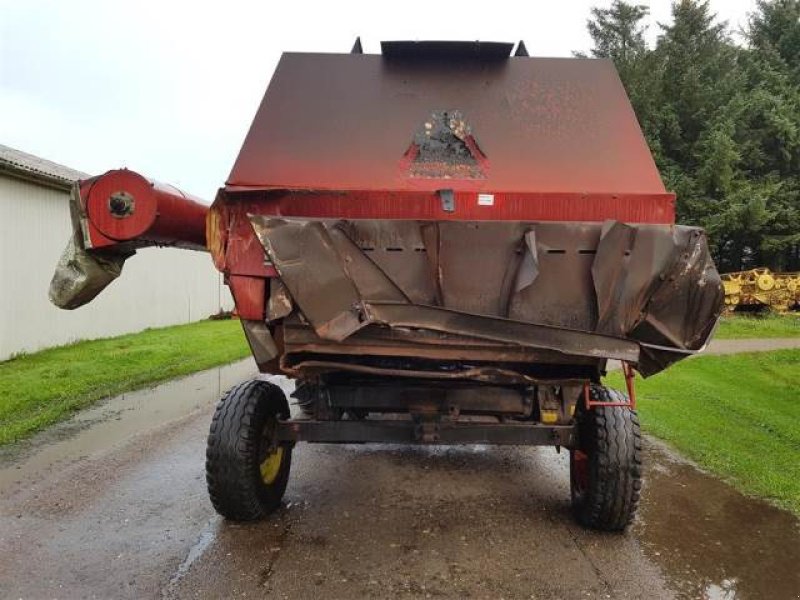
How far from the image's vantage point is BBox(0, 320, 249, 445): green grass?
780 centimetres

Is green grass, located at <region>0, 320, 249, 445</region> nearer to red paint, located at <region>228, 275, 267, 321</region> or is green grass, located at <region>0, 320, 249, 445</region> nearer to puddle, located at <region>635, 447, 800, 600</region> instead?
red paint, located at <region>228, 275, 267, 321</region>

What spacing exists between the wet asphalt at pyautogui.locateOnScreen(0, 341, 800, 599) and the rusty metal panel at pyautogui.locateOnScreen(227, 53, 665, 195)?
2037 mm

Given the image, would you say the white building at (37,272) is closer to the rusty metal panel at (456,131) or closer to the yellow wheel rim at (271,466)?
the yellow wheel rim at (271,466)

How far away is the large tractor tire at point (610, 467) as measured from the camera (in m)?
4.17

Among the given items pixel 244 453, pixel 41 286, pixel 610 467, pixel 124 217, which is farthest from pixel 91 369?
pixel 610 467

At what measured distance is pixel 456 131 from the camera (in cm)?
409

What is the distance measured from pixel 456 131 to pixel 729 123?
2330 centimetres

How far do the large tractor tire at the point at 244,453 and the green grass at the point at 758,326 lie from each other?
14784mm

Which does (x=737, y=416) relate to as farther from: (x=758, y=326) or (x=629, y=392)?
(x=758, y=326)

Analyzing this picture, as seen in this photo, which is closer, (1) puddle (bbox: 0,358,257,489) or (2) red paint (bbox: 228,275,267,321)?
(2) red paint (bbox: 228,275,267,321)

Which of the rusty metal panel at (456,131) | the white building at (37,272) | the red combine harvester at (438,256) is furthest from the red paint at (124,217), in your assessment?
the white building at (37,272)

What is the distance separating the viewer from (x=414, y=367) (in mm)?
4070

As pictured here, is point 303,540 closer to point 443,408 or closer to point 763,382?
point 443,408

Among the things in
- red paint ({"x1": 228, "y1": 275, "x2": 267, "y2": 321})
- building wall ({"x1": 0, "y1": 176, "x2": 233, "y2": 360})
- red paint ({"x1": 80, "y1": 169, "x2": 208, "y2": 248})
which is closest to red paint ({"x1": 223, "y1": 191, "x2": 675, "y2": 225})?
red paint ({"x1": 228, "y1": 275, "x2": 267, "y2": 321})
